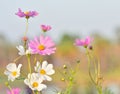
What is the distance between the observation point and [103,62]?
3362 centimetres

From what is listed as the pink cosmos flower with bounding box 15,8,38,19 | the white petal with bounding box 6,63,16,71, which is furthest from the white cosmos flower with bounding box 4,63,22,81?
the pink cosmos flower with bounding box 15,8,38,19

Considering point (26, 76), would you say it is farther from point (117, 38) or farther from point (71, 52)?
point (117, 38)

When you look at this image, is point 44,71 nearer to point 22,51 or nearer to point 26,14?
point 22,51

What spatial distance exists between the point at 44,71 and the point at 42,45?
3.6 inches

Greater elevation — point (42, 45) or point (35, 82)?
point (42, 45)

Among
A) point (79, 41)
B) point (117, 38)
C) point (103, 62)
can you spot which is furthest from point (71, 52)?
point (79, 41)

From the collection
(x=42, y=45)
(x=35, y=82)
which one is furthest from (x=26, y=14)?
(x=35, y=82)

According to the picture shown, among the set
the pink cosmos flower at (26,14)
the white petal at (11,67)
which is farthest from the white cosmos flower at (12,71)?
the pink cosmos flower at (26,14)

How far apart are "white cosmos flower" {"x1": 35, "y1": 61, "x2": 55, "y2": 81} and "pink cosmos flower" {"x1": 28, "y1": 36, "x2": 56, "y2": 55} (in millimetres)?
49

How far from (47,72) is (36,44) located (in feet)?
0.35

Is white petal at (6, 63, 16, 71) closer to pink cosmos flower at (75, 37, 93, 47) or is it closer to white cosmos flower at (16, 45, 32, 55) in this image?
white cosmos flower at (16, 45, 32, 55)

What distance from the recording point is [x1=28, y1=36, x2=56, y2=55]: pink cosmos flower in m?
1.80

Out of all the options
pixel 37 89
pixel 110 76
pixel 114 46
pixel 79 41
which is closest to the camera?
pixel 37 89

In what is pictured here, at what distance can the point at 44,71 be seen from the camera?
1854 mm
